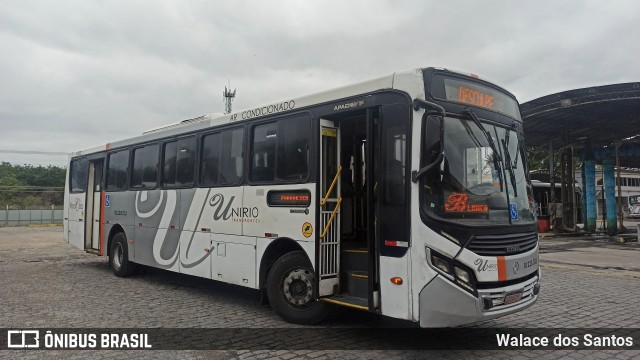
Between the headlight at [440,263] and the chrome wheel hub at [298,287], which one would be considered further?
the chrome wheel hub at [298,287]

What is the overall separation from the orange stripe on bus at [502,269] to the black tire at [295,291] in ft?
7.52

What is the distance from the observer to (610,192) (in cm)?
2534

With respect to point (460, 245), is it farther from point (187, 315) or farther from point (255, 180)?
point (187, 315)

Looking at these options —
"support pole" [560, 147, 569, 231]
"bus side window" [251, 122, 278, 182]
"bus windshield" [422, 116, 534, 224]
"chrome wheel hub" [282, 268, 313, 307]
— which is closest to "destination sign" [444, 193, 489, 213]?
"bus windshield" [422, 116, 534, 224]

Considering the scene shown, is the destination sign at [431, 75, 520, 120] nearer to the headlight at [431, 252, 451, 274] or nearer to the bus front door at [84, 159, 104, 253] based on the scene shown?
the headlight at [431, 252, 451, 274]

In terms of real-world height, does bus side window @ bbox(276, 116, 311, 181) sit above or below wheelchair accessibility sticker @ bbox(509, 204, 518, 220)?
above

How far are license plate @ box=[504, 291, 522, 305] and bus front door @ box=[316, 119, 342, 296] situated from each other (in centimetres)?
207

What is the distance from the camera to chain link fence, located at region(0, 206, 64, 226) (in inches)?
1526

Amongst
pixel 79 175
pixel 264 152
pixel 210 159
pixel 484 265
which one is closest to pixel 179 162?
pixel 210 159

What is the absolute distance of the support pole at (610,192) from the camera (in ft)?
80.5

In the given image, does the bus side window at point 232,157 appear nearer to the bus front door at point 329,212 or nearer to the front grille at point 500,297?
the bus front door at point 329,212

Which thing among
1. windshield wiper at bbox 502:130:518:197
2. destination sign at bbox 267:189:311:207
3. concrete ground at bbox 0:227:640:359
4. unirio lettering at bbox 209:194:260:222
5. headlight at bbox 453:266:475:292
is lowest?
concrete ground at bbox 0:227:640:359

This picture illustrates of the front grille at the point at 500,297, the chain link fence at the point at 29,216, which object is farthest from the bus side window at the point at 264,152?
the chain link fence at the point at 29,216

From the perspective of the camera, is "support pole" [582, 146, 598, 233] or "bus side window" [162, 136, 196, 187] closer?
"bus side window" [162, 136, 196, 187]
